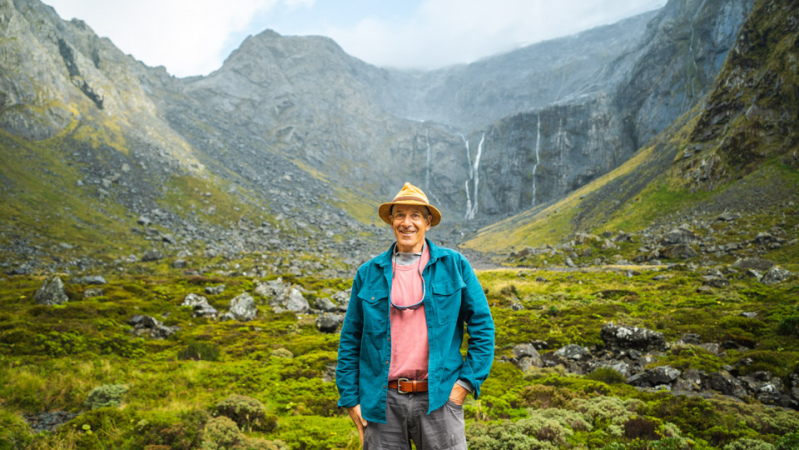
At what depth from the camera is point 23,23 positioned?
68938 mm

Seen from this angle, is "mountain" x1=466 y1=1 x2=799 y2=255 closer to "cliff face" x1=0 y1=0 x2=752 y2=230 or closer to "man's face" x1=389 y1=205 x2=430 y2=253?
"man's face" x1=389 y1=205 x2=430 y2=253

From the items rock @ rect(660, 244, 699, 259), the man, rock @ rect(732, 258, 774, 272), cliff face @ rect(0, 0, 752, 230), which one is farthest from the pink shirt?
cliff face @ rect(0, 0, 752, 230)

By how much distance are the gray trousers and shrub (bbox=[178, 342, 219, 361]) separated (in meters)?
12.4

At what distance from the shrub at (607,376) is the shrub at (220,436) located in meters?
9.78

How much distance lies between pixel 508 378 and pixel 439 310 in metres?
8.88

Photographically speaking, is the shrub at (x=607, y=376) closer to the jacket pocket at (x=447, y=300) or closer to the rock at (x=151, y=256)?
the jacket pocket at (x=447, y=300)

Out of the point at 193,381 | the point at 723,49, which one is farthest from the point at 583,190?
the point at 193,381

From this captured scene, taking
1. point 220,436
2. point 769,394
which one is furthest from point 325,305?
point 769,394

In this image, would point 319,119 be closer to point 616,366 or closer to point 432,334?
point 616,366

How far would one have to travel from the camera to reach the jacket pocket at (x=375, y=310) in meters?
3.99

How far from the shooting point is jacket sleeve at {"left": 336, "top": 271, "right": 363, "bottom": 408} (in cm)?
418

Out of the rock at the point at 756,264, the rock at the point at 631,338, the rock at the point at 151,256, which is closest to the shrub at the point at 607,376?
the rock at the point at 631,338

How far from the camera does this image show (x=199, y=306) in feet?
69.3

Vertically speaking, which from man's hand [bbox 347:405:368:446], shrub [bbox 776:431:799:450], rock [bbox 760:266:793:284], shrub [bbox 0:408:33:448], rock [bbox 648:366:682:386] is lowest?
rock [bbox 760:266:793:284]
